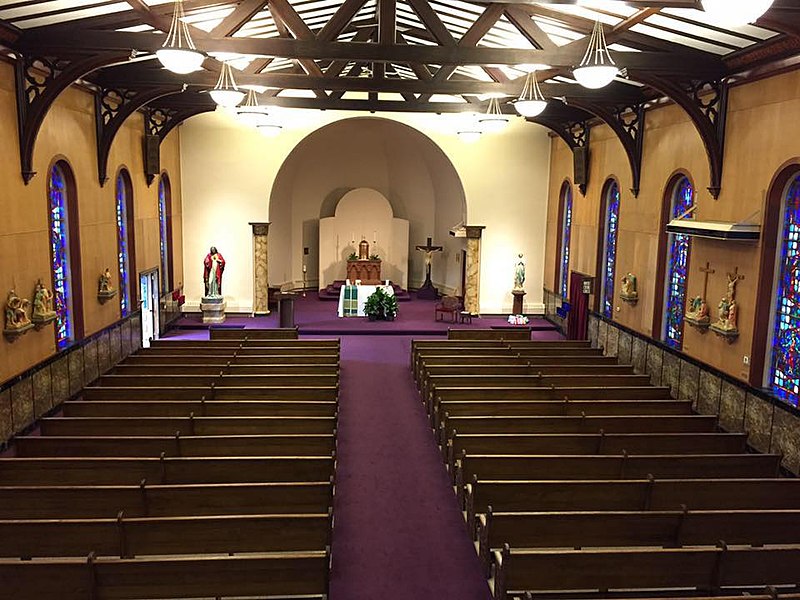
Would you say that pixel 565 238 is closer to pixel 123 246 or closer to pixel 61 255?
pixel 123 246

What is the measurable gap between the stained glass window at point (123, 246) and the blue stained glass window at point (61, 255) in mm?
2596

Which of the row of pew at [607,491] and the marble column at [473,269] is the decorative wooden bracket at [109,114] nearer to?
the row of pew at [607,491]

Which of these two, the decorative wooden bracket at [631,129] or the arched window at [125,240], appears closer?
the decorative wooden bracket at [631,129]

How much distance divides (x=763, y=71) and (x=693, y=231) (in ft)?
8.16

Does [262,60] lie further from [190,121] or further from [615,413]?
[615,413]

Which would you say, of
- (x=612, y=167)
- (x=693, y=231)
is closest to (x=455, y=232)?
(x=612, y=167)

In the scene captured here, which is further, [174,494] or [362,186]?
[362,186]

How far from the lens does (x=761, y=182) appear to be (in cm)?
981

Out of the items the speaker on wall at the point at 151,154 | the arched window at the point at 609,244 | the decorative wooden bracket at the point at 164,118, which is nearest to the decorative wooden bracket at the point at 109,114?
the speaker on wall at the point at 151,154

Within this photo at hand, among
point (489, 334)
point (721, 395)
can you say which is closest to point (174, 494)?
point (721, 395)

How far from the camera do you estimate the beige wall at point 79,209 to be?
976 cm

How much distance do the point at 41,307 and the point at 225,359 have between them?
3161 millimetres

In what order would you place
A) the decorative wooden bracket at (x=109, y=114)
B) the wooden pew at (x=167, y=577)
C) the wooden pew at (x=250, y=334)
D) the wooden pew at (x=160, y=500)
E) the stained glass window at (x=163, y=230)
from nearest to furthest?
the wooden pew at (x=167, y=577) → the wooden pew at (x=160, y=500) → the decorative wooden bracket at (x=109, y=114) → the wooden pew at (x=250, y=334) → the stained glass window at (x=163, y=230)

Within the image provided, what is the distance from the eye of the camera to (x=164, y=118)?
17984 millimetres
